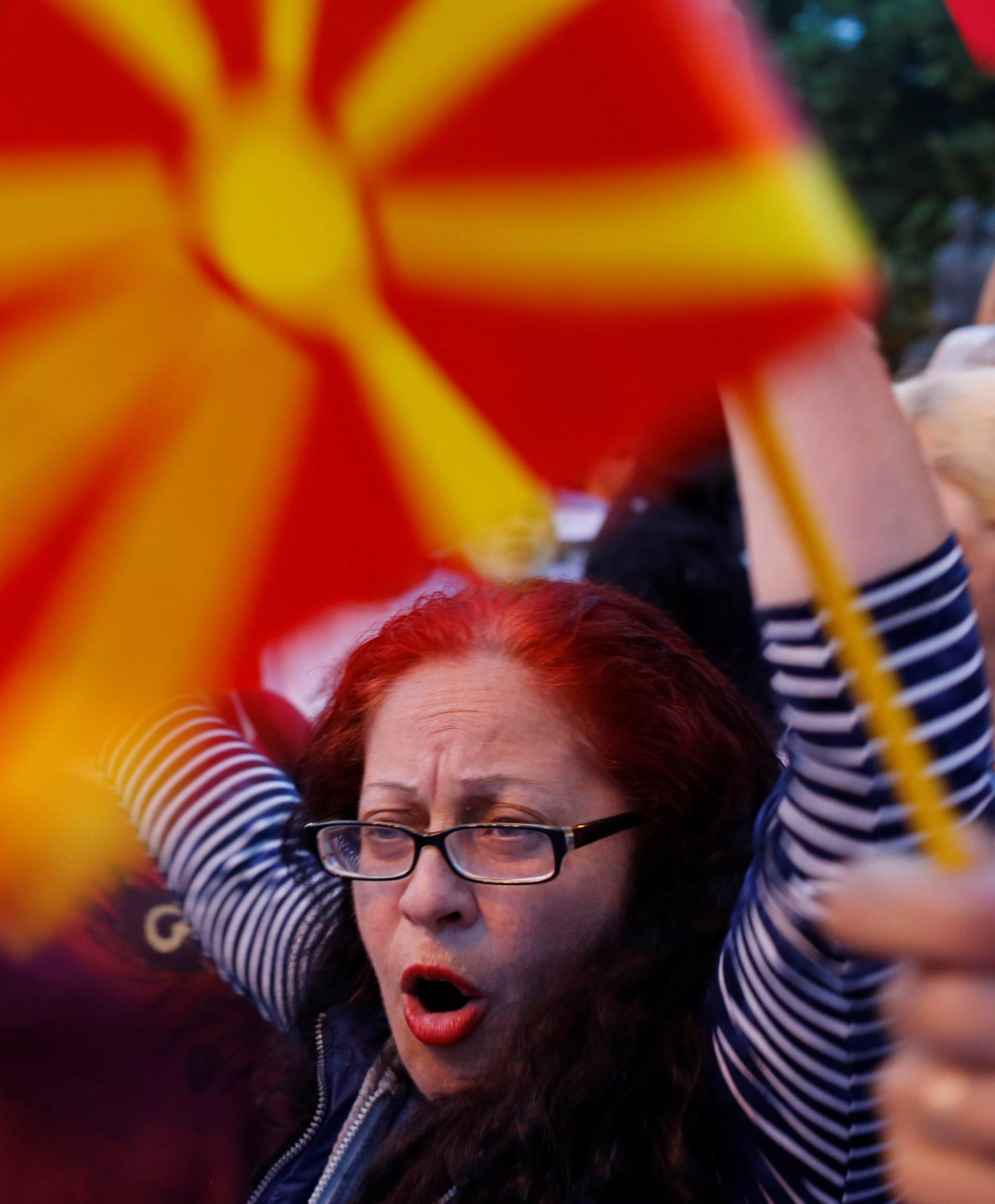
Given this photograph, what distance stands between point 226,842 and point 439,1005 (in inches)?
21.2

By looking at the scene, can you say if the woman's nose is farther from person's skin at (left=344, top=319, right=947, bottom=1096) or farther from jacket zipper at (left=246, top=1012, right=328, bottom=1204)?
jacket zipper at (left=246, top=1012, right=328, bottom=1204)

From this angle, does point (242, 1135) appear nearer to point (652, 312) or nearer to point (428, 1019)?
point (428, 1019)

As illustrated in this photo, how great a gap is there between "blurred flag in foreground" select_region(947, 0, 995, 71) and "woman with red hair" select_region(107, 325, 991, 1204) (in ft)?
1.80

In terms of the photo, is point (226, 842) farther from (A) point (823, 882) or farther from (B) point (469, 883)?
(A) point (823, 882)

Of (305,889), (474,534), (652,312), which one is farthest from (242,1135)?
(652,312)

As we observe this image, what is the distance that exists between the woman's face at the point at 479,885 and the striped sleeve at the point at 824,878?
23 centimetres

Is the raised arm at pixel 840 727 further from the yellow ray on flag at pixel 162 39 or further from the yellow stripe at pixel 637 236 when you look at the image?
the yellow ray on flag at pixel 162 39

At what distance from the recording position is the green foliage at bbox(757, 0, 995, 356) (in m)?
3.46

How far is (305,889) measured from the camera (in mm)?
1519

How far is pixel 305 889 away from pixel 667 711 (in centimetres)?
54

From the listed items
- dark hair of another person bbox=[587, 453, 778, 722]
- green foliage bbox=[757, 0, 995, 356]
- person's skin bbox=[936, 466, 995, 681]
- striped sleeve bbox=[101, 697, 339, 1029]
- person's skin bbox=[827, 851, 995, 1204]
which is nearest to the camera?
person's skin bbox=[827, 851, 995, 1204]

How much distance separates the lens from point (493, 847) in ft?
3.80

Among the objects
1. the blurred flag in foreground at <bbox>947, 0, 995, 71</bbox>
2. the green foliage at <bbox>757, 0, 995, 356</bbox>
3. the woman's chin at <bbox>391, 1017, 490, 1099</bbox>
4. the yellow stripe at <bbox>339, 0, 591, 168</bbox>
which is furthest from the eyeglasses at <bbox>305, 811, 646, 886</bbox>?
the green foliage at <bbox>757, 0, 995, 356</bbox>

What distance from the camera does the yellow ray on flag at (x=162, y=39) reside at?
2.46 feet
